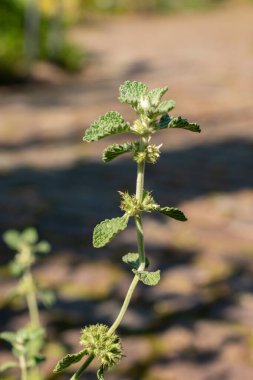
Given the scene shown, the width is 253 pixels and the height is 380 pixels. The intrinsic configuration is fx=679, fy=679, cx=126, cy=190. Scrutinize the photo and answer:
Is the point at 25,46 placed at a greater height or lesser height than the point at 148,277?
greater

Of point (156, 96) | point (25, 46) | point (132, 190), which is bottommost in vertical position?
point (156, 96)

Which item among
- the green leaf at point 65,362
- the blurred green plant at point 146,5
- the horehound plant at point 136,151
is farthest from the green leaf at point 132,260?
the blurred green plant at point 146,5

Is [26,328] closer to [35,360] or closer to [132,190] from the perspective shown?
[35,360]

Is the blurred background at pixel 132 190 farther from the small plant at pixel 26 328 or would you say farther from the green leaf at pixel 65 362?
the green leaf at pixel 65 362

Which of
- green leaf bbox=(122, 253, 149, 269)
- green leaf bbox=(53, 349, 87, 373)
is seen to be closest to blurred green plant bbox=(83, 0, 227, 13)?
green leaf bbox=(122, 253, 149, 269)

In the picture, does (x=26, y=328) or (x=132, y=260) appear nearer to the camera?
(x=132, y=260)

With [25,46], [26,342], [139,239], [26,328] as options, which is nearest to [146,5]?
[25,46]

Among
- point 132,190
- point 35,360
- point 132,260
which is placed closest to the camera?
point 132,260

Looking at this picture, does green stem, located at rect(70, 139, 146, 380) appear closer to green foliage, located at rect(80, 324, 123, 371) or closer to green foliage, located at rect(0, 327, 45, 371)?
green foliage, located at rect(80, 324, 123, 371)
